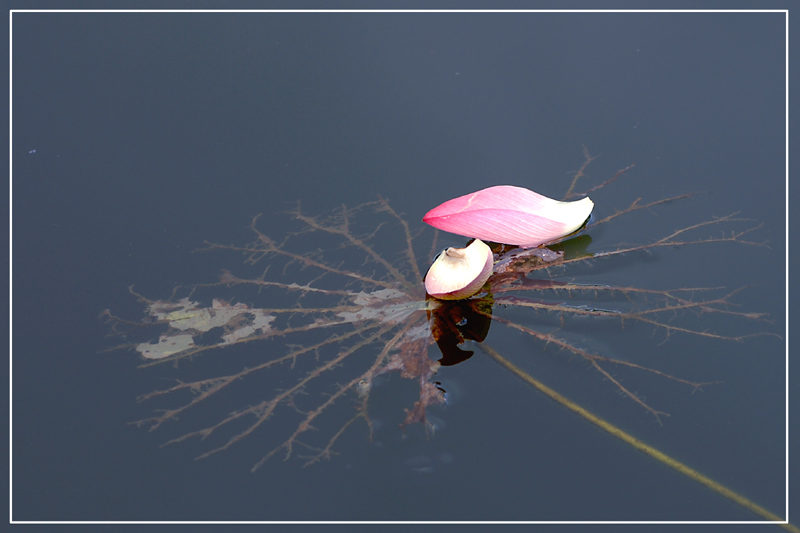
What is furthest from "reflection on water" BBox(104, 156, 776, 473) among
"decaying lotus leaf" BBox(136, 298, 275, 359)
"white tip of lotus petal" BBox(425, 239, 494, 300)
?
"white tip of lotus petal" BBox(425, 239, 494, 300)

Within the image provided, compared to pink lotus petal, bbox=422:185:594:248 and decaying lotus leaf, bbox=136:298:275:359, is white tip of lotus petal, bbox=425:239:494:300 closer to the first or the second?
pink lotus petal, bbox=422:185:594:248

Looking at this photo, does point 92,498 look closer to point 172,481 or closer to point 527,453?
point 172,481

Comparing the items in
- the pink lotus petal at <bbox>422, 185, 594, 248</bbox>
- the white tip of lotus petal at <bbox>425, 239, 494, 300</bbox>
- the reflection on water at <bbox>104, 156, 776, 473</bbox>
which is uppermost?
the pink lotus petal at <bbox>422, 185, 594, 248</bbox>

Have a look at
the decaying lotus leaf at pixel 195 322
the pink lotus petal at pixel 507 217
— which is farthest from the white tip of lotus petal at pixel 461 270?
the decaying lotus leaf at pixel 195 322

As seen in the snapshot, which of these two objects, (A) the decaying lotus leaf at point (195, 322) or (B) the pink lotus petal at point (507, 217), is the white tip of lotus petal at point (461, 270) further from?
(A) the decaying lotus leaf at point (195, 322)

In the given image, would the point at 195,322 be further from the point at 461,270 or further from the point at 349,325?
the point at 461,270

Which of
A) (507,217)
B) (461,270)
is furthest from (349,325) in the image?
(507,217)
